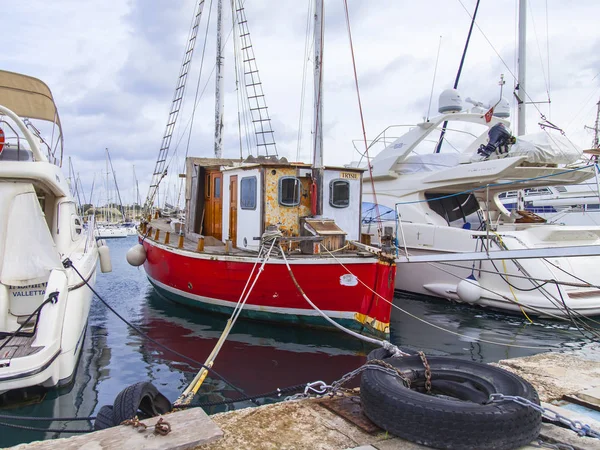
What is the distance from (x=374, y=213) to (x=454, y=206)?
2571 millimetres

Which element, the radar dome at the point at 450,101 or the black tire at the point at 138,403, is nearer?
the black tire at the point at 138,403

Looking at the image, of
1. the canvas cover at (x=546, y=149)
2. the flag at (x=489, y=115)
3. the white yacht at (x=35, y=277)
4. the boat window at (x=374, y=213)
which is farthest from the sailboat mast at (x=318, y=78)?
the flag at (x=489, y=115)

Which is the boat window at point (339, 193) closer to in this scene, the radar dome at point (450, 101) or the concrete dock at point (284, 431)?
the radar dome at point (450, 101)

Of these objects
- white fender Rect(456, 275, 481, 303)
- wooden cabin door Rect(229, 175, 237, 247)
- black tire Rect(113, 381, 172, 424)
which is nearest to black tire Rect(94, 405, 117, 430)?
black tire Rect(113, 381, 172, 424)

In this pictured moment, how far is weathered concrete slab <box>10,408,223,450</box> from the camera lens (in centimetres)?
290

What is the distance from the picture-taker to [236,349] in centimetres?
838

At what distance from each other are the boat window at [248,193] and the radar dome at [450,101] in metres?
8.14

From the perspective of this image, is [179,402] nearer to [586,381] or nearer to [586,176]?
[586,381]

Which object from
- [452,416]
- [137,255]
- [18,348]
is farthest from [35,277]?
[137,255]

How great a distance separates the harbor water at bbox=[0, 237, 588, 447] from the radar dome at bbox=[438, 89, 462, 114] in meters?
6.54

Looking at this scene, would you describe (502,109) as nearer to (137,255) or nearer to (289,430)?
(137,255)

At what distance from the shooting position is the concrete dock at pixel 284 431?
117 inches

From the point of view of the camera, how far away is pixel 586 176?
13.3m

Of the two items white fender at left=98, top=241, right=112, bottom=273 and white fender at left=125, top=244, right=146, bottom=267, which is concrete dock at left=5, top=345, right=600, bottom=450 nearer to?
white fender at left=98, top=241, right=112, bottom=273
